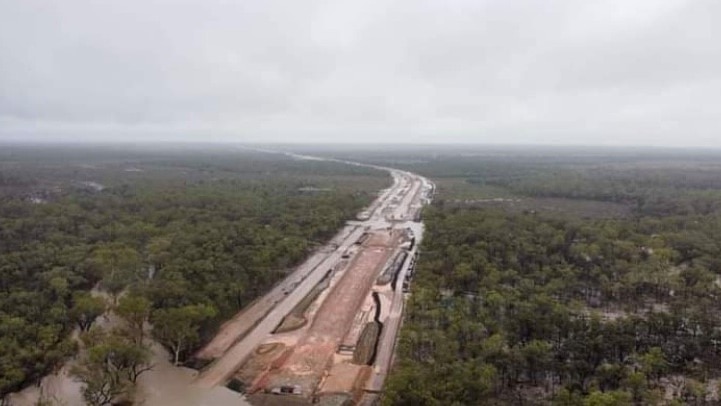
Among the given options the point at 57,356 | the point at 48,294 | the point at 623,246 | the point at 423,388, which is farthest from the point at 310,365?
the point at 623,246

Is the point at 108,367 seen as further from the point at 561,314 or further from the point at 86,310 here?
the point at 561,314

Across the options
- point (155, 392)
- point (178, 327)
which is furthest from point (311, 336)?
point (155, 392)

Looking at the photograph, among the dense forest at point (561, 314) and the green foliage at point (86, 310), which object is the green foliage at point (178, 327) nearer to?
the green foliage at point (86, 310)

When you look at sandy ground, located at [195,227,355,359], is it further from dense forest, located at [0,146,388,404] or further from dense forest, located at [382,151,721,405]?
dense forest, located at [382,151,721,405]

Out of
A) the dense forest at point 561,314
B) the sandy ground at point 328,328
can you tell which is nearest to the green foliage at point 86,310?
the sandy ground at point 328,328

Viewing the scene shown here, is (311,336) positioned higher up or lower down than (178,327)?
lower down

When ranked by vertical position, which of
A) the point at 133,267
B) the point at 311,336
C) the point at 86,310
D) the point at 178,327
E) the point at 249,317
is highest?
the point at 133,267

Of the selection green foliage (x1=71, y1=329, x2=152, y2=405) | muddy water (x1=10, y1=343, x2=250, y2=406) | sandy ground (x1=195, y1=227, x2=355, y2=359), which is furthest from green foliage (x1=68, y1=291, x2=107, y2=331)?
sandy ground (x1=195, y1=227, x2=355, y2=359)
